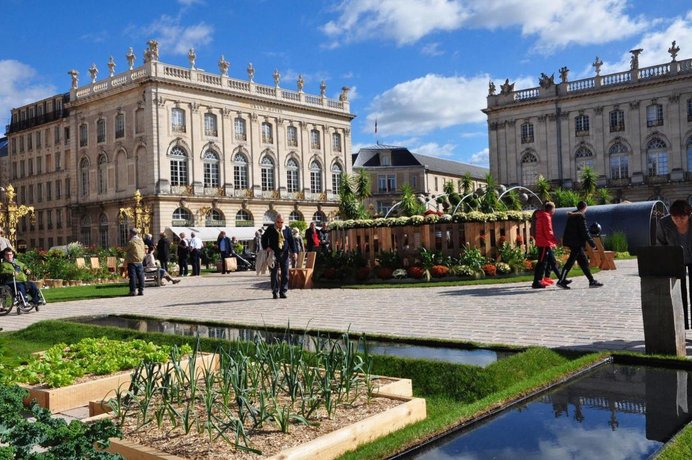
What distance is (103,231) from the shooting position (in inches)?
2211

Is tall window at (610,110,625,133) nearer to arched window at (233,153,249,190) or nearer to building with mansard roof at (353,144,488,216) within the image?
building with mansard roof at (353,144,488,216)

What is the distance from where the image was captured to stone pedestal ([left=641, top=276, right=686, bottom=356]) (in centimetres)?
623

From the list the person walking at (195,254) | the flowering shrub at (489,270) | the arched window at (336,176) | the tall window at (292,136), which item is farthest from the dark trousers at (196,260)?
the arched window at (336,176)

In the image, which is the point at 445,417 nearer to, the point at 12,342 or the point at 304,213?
the point at 12,342

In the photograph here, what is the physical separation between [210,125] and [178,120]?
300cm

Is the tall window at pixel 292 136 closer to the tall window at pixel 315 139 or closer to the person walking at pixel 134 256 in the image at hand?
the tall window at pixel 315 139

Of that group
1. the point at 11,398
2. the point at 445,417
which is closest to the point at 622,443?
the point at 445,417

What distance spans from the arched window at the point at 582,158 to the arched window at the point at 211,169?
106ft

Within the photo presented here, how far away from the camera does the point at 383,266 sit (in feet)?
58.6

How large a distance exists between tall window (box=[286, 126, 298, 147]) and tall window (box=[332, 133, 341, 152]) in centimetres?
486

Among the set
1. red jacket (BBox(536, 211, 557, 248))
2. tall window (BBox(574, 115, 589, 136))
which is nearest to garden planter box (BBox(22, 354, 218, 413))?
red jacket (BBox(536, 211, 557, 248))

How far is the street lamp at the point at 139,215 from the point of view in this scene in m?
42.7

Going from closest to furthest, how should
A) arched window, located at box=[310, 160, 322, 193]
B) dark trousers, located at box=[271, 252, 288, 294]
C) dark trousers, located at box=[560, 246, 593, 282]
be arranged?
1. dark trousers, located at box=[560, 246, 593, 282]
2. dark trousers, located at box=[271, 252, 288, 294]
3. arched window, located at box=[310, 160, 322, 193]

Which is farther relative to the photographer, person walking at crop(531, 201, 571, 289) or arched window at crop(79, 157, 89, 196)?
arched window at crop(79, 157, 89, 196)
